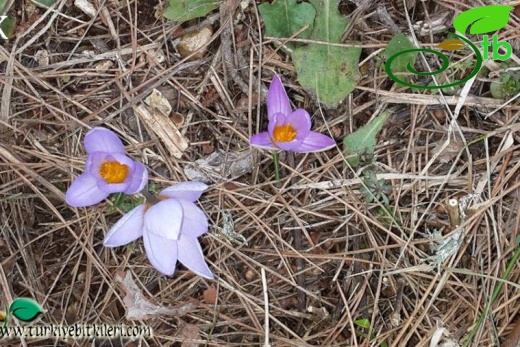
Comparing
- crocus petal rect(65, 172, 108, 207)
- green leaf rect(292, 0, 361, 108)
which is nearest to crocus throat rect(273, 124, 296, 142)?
A: green leaf rect(292, 0, 361, 108)

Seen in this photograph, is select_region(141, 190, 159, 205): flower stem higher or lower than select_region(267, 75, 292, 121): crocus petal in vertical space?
lower

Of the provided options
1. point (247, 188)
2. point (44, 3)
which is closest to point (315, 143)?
point (247, 188)

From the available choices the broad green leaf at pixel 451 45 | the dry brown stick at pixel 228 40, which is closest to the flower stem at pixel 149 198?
the dry brown stick at pixel 228 40

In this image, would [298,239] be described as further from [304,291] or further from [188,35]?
[188,35]

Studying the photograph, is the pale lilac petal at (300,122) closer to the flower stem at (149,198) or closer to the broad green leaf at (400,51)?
the broad green leaf at (400,51)

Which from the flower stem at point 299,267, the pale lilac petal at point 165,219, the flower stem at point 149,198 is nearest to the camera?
the pale lilac petal at point 165,219

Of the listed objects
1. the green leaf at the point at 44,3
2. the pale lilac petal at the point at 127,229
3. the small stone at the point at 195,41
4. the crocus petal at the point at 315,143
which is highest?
the green leaf at the point at 44,3

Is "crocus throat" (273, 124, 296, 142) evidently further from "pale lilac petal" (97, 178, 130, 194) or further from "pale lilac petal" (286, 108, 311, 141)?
"pale lilac petal" (97, 178, 130, 194)

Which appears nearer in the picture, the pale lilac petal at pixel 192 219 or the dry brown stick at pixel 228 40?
the pale lilac petal at pixel 192 219
